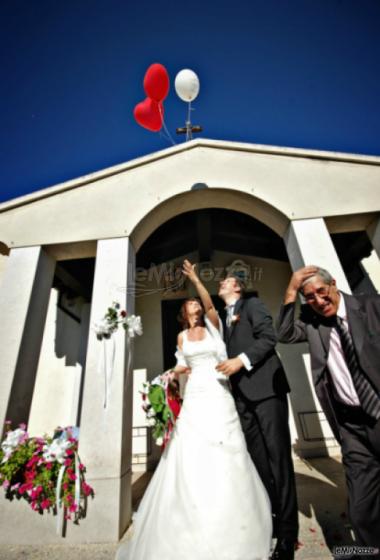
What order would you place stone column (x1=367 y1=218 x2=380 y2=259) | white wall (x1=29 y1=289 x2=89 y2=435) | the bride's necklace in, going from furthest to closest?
1. white wall (x1=29 y1=289 x2=89 y2=435)
2. stone column (x1=367 y1=218 x2=380 y2=259)
3. the bride's necklace

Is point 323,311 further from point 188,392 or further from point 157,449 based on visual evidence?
point 157,449

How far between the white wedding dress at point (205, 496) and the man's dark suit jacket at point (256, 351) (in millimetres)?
268

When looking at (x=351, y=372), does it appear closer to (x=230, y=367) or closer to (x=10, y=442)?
(x=230, y=367)

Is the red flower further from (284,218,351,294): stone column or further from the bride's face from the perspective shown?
(284,218,351,294): stone column

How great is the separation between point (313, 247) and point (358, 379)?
2362 millimetres

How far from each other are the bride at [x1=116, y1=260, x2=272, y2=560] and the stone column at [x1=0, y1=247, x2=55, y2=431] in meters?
2.06

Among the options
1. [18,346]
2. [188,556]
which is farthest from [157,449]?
[188,556]

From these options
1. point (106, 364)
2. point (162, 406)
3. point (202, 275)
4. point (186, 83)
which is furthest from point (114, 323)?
point (186, 83)

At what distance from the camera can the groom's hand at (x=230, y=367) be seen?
→ 2.12 metres

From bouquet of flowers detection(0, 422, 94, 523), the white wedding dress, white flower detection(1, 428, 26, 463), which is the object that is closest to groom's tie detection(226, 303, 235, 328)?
the white wedding dress

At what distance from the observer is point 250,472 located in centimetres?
200

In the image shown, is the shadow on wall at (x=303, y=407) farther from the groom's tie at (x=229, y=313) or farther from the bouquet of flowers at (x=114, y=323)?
the bouquet of flowers at (x=114, y=323)

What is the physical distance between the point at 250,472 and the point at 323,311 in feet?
4.73

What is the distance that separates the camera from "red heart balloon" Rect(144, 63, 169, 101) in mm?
4495
